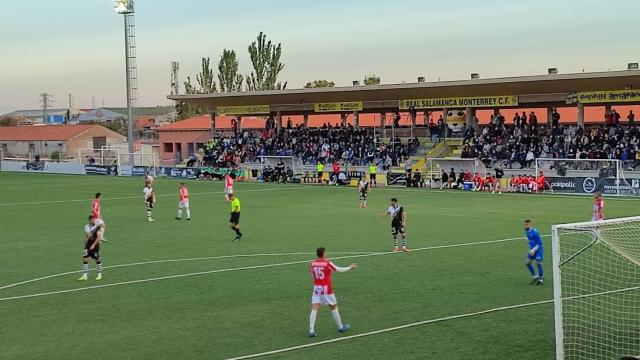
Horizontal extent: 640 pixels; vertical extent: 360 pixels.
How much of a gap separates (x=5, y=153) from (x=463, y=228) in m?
81.7

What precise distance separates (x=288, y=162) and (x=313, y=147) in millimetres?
3186

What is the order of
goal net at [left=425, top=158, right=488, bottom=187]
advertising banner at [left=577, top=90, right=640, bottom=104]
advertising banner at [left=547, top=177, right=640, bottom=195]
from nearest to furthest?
advertising banner at [left=547, top=177, right=640, bottom=195] < advertising banner at [left=577, top=90, right=640, bottom=104] < goal net at [left=425, top=158, right=488, bottom=187]

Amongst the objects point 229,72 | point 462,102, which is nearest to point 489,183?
point 462,102

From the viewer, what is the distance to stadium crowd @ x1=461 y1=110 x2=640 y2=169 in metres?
48.7

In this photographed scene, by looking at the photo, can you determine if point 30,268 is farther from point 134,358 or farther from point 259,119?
point 259,119

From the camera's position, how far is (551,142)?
172 feet

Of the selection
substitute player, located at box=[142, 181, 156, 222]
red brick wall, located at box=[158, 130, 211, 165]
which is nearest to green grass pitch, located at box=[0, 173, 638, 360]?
substitute player, located at box=[142, 181, 156, 222]

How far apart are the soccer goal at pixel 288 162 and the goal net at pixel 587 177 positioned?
62.4 feet

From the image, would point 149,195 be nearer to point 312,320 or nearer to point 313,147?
point 312,320

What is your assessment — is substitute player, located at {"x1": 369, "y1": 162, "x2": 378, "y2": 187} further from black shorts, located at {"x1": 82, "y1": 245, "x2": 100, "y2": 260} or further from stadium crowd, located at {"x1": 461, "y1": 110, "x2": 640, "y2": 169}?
black shorts, located at {"x1": 82, "y1": 245, "x2": 100, "y2": 260}

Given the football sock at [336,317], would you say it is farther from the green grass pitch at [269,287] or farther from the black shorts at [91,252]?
the black shorts at [91,252]

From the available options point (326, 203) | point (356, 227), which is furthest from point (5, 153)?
point (356, 227)

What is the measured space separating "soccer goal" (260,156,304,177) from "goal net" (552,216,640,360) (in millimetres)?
40028

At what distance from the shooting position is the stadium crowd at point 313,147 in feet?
198
